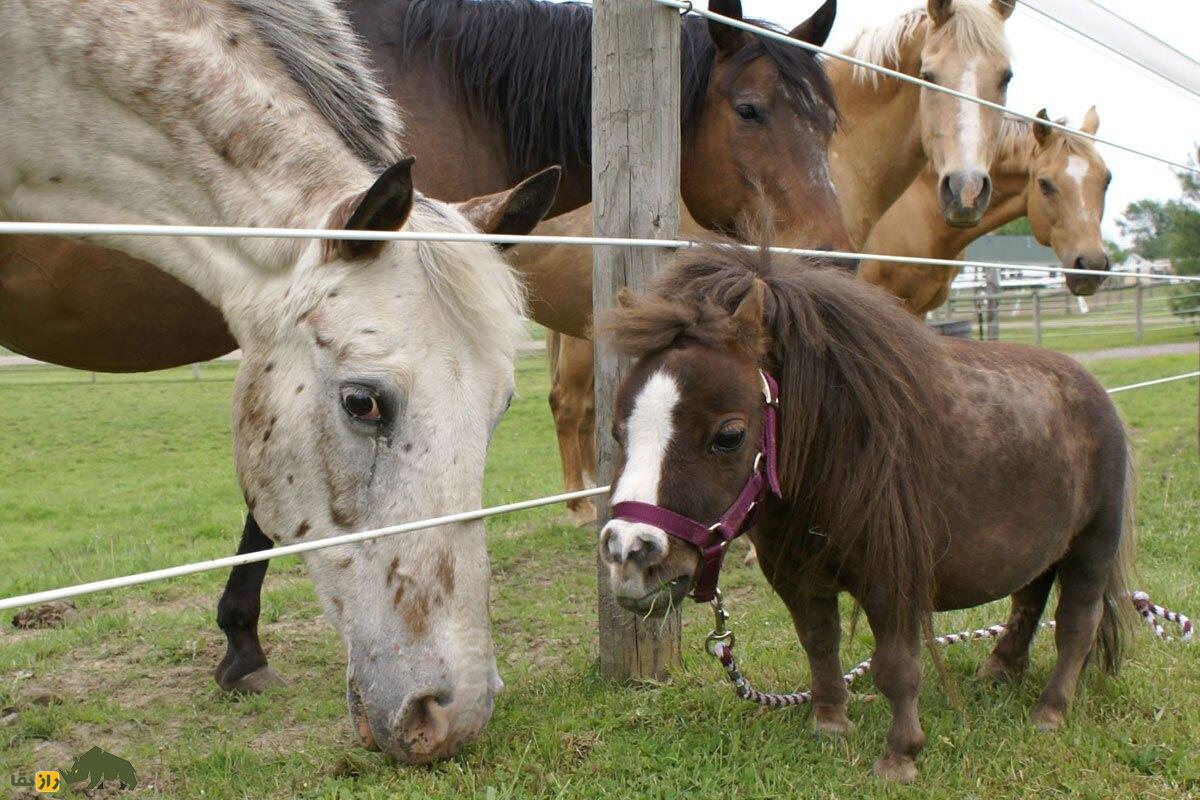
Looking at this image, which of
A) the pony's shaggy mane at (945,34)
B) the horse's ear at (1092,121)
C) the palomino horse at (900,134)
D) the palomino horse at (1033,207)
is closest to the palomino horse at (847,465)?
the palomino horse at (900,134)

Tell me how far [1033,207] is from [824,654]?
637 cm

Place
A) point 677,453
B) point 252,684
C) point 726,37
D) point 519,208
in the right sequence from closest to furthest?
point 677,453
point 519,208
point 252,684
point 726,37

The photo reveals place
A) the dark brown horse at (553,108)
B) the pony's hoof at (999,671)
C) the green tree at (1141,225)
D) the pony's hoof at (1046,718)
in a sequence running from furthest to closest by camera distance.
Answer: the green tree at (1141,225)
the dark brown horse at (553,108)
the pony's hoof at (999,671)
the pony's hoof at (1046,718)

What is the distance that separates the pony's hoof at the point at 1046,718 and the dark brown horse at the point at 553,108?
6.36 ft

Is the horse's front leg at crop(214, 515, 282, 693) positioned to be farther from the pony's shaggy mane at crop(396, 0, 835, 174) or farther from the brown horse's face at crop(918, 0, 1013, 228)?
the brown horse's face at crop(918, 0, 1013, 228)

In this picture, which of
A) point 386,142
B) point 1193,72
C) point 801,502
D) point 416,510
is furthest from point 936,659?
point 1193,72

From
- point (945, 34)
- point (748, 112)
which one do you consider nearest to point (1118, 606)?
point (748, 112)

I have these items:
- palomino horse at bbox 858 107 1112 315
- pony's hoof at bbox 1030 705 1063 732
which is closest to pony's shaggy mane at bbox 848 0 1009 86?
palomino horse at bbox 858 107 1112 315

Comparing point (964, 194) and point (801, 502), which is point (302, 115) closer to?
point (801, 502)

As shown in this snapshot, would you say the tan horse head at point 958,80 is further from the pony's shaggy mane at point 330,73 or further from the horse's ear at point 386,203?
the horse's ear at point 386,203

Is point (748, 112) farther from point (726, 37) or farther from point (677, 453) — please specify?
point (677, 453)

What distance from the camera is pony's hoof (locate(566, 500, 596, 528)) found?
6.32 metres

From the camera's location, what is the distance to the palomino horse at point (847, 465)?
2246 millimetres

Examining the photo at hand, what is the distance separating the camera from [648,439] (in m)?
2.24
